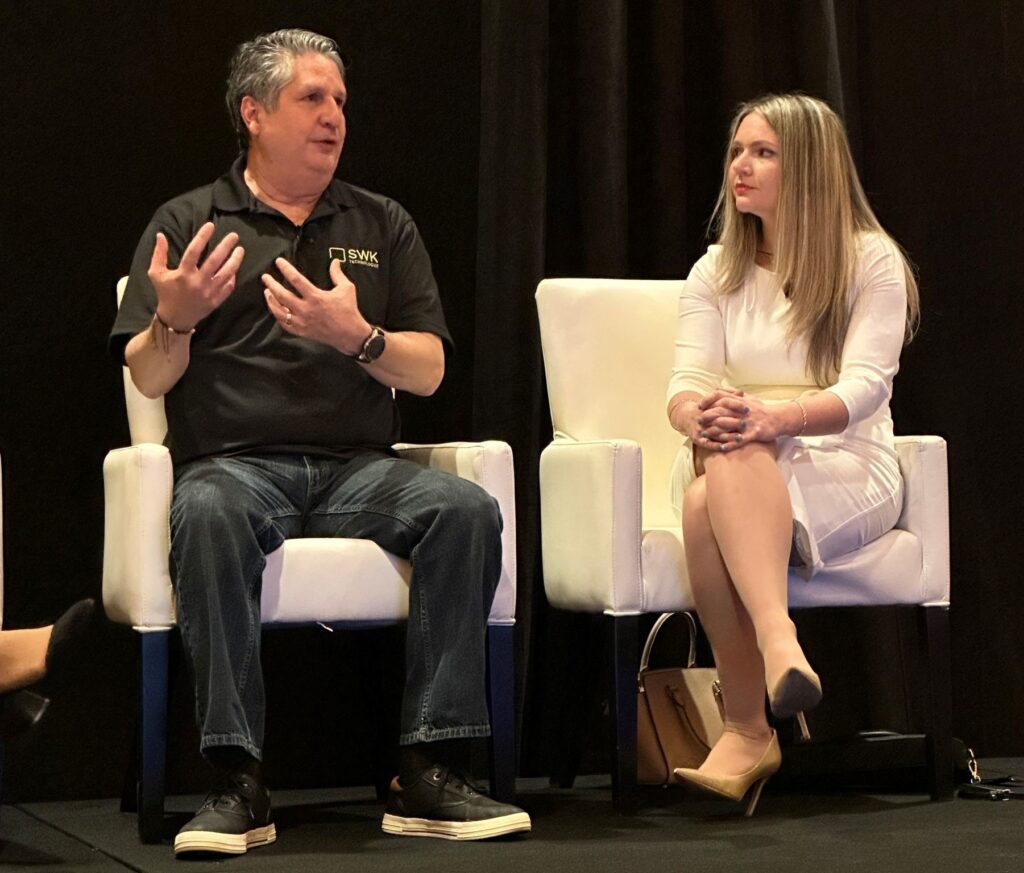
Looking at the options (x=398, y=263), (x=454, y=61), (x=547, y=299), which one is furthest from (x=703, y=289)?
(x=454, y=61)

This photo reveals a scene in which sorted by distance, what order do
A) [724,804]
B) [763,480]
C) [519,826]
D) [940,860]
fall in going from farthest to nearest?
[724,804] → [763,480] → [519,826] → [940,860]

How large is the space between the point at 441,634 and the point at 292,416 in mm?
488

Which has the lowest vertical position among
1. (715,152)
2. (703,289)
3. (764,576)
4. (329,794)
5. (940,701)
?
(329,794)

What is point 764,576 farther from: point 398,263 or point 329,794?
point 329,794

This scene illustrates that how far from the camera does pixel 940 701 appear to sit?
3012mm

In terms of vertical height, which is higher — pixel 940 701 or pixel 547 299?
pixel 547 299

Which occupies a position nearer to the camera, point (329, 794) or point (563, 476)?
point (563, 476)

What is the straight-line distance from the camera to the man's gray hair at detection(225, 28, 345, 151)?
9.58 ft

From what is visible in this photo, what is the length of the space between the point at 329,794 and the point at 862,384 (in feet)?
4.43

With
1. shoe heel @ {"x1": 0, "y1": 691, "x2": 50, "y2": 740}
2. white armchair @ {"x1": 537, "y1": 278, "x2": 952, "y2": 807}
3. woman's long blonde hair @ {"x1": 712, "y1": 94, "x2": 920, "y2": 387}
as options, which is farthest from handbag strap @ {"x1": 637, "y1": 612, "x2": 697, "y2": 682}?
shoe heel @ {"x1": 0, "y1": 691, "x2": 50, "y2": 740}

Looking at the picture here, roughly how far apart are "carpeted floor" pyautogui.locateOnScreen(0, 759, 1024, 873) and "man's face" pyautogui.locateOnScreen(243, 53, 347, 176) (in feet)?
3.89

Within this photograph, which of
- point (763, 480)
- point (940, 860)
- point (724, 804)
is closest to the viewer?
point (940, 860)

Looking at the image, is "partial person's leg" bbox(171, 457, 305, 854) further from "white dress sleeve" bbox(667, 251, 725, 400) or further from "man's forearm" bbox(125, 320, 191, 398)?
"white dress sleeve" bbox(667, 251, 725, 400)

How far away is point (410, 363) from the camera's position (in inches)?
110
